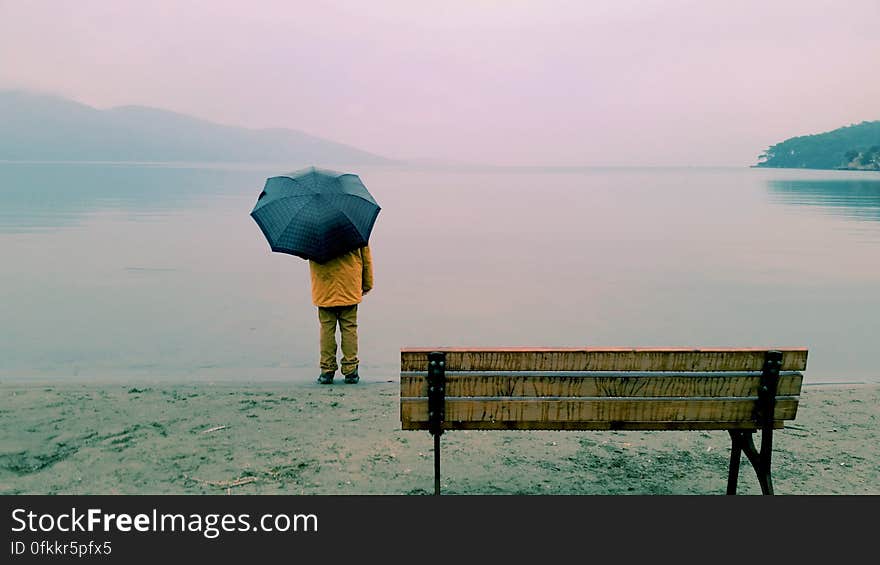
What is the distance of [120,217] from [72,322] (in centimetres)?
2014

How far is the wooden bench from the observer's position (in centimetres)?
392

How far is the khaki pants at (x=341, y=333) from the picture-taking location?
7047 millimetres

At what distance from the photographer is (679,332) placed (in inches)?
431

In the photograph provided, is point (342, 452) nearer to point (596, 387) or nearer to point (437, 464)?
point (437, 464)

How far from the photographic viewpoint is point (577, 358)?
12.8ft

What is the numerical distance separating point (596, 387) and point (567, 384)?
159 mm

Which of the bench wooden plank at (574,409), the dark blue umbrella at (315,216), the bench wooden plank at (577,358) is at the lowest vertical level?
the bench wooden plank at (574,409)

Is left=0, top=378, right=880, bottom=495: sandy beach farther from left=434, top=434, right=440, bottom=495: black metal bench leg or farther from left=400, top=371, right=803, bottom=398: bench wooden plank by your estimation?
left=400, top=371, right=803, bottom=398: bench wooden plank

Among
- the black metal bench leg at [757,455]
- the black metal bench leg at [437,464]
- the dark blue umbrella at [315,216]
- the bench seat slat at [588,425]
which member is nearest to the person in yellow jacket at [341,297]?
the dark blue umbrella at [315,216]

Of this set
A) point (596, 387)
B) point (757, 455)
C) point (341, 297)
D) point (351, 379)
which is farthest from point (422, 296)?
point (596, 387)

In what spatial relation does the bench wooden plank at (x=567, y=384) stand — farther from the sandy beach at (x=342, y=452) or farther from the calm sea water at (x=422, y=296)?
the calm sea water at (x=422, y=296)

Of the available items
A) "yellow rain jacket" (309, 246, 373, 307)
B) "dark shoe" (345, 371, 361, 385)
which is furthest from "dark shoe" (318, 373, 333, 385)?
→ "yellow rain jacket" (309, 246, 373, 307)

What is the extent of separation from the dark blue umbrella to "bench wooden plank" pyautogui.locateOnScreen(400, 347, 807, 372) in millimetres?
2690

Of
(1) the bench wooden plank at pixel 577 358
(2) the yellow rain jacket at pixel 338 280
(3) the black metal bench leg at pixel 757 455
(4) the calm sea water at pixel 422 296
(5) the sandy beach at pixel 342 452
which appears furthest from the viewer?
(4) the calm sea water at pixel 422 296
